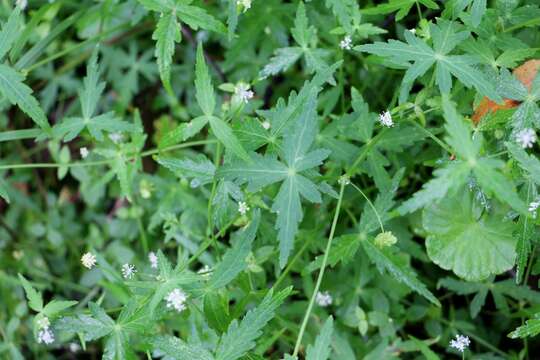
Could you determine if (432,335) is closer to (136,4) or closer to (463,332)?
(463,332)

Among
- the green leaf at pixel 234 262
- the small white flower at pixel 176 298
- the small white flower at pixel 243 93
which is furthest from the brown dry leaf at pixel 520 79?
the small white flower at pixel 176 298

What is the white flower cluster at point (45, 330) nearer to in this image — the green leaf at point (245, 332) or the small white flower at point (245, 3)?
the green leaf at point (245, 332)

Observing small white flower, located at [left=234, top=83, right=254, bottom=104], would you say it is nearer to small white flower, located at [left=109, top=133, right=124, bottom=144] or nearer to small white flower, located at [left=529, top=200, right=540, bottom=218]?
small white flower, located at [left=109, top=133, right=124, bottom=144]

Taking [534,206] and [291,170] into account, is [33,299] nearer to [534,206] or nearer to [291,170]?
[291,170]

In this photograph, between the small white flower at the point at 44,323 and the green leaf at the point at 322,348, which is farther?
the small white flower at the point at 44,323

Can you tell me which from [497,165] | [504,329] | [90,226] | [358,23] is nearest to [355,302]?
[504,329]

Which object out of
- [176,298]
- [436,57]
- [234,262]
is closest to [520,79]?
[436,57]

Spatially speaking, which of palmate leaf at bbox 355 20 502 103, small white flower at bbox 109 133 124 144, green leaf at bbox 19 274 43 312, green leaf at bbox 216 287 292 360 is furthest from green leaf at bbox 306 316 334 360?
small white flower at bbox 109 133 124 144

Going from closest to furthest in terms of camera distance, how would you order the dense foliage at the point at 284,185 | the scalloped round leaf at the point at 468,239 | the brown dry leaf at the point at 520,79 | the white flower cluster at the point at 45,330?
1. the dense foliage at the point at 284,185
2. the white flower cluster at the point at 45,330
3. the scalloped round leaf at the point at 468,239
4. the brown dry leaf at the point at 520,79
